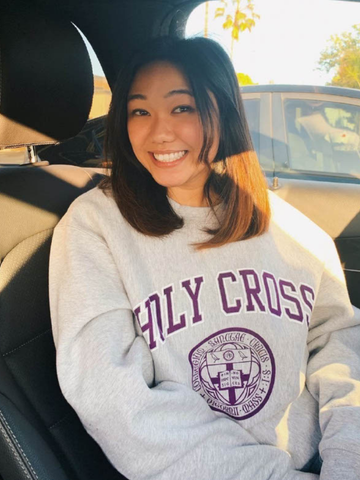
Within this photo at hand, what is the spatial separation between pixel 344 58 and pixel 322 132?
6347mm

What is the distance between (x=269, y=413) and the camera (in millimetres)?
1271

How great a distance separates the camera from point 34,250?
1342 mm

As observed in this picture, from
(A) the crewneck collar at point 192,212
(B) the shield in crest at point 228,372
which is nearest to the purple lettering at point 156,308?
(B) the shield in crest at point 228,372

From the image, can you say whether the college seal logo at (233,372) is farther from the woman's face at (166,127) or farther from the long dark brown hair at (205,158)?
the woman's face at (166,127)

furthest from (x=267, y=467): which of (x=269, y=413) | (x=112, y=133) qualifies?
(x=112, y=133)

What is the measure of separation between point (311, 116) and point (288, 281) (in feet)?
5.70

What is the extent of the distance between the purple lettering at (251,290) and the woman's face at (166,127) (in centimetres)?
30

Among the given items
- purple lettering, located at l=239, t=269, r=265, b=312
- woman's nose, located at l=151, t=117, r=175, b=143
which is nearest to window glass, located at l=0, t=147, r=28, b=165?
woman's nose, located at l=151, t=117, r=175, b=143

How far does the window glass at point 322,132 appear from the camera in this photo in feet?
9.20

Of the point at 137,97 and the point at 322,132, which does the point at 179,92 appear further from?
the point at 322,132

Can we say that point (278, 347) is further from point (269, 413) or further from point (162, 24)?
point (162, 24)

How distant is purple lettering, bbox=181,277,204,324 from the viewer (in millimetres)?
1264

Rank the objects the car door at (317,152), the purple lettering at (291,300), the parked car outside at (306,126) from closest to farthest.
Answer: the purple lettering at (291,300), the car door at (317,152), the parked car outside at (306,126)

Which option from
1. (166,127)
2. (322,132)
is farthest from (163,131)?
(322,132)
